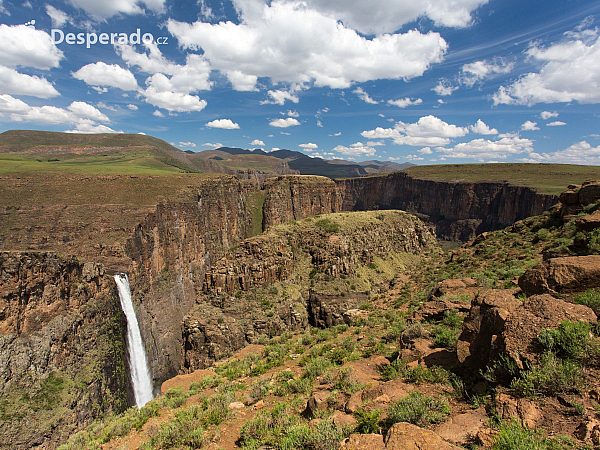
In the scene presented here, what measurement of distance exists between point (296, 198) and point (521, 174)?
4011 inches

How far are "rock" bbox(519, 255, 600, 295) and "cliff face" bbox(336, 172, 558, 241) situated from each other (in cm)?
10437

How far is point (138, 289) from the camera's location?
1718 inches

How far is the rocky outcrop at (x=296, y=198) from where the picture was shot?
85.3m

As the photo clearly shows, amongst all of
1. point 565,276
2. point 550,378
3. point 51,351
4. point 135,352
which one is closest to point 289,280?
point 135,352

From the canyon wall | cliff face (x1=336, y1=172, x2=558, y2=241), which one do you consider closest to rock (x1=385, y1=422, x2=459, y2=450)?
the canyon wall

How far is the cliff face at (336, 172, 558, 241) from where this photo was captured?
105 meters

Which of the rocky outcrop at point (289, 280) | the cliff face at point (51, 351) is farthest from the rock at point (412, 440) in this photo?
the cliff face at point (51, 351)

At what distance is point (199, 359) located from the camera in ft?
100

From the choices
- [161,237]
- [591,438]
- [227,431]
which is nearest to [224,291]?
[161,237]

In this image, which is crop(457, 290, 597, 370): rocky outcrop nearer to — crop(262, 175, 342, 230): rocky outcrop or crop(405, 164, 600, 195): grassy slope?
crop(262, 175, 342, 230): rocky outcrop

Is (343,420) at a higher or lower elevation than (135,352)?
higher

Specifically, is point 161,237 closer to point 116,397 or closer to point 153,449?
point 116,397

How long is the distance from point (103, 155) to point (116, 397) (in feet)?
428

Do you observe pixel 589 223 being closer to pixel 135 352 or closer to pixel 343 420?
pixel 343 420
